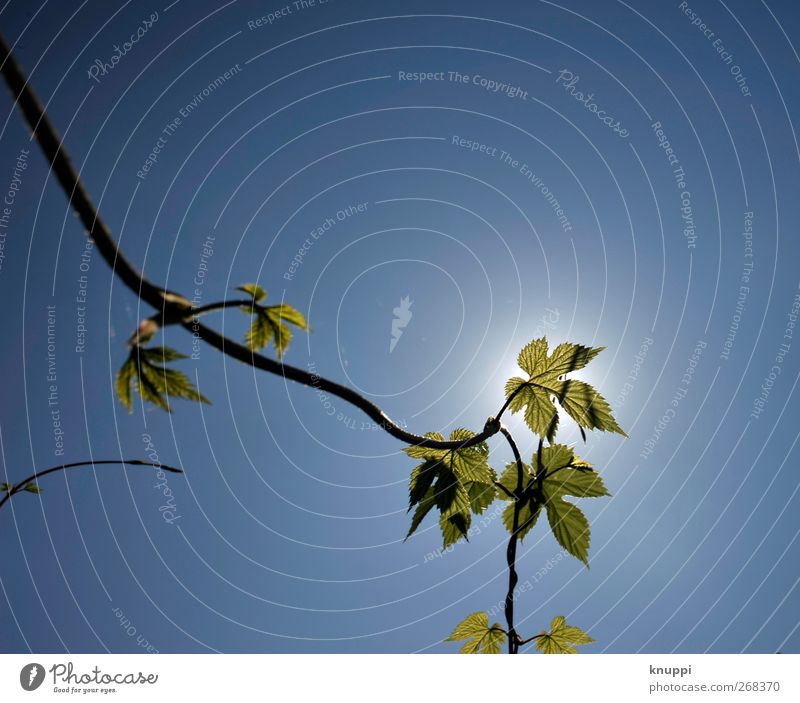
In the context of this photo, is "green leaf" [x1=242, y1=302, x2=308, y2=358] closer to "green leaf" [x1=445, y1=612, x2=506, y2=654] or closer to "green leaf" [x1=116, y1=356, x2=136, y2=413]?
"green leaf" [x1=116, y1=356, x2=136, y2=413]

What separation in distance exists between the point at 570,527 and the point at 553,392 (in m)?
0.33

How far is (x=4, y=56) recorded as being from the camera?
534 millimetres

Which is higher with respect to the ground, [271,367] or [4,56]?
[4,56]

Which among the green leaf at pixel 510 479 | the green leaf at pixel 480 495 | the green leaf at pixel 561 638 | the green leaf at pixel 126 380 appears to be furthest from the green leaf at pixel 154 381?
the green leaf at pixel 561 638

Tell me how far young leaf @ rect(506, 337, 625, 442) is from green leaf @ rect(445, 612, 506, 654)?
487 millimetres

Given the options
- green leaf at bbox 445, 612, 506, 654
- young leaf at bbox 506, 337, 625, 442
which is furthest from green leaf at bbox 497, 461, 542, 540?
green leaf at bbox 445, 612, 506, 654

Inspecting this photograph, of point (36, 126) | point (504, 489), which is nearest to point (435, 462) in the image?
point (504, 489)

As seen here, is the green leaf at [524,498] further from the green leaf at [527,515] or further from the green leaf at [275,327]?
the green leaf at [275,327]

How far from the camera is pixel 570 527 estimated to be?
46.3 inches

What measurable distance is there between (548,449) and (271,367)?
2.65ft

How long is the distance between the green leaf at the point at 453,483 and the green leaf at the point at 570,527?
0.18m
